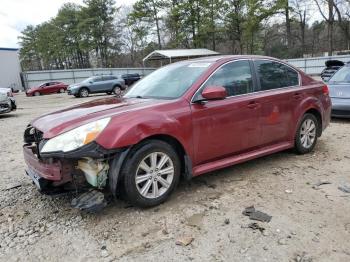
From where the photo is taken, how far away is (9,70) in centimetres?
4103

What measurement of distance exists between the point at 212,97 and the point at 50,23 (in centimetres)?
6657

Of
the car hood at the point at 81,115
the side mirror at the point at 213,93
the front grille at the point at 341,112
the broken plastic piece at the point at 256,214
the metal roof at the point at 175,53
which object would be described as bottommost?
the broken plastic piece at the point at 256,214

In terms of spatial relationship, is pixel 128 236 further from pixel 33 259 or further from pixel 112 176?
pixel 33 259

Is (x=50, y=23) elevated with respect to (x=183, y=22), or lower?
elevated

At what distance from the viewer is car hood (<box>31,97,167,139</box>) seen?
347 centimetres

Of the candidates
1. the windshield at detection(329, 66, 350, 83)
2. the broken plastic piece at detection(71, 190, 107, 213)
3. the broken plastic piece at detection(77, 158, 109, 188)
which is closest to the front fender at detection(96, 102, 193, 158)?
the broken plastic piece at detection(77, 158, 109, 188)

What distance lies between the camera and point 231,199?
3854mm

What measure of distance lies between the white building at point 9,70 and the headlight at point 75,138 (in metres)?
41.5

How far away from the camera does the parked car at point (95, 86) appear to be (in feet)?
79.8

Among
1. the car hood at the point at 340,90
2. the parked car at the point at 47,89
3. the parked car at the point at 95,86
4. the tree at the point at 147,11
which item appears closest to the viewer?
the car hood at the point at 340,90

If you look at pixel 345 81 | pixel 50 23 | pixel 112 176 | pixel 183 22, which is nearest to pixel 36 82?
pixel 183 22

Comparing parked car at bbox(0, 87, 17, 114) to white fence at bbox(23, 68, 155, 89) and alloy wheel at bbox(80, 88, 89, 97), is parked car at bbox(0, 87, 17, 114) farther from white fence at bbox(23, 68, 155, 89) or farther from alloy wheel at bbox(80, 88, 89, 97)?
white fence at bbox(23, 68, 155, 89)

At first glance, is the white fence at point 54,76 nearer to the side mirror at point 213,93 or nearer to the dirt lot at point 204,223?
the dirt lot at point 204,223

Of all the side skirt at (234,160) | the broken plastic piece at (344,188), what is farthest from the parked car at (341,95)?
the broken plastic piece at (344,188)
